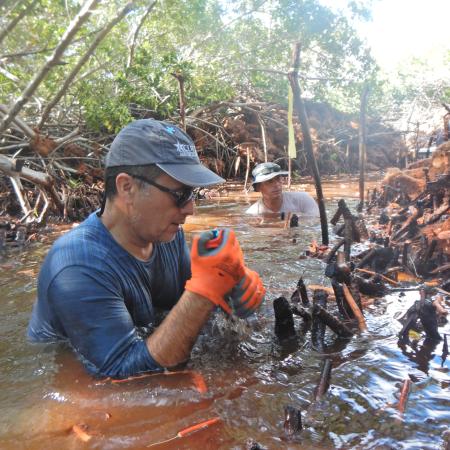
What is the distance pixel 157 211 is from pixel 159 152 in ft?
0.97

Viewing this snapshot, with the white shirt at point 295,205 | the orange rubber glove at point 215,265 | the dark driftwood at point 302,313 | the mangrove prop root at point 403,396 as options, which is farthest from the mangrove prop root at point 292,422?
the white shirt at point 295,205

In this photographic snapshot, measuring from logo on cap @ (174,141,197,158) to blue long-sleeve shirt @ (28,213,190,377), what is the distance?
23.9 inches

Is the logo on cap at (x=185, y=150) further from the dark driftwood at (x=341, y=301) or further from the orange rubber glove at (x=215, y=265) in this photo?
the dark driftwood at (x=341, y=301)

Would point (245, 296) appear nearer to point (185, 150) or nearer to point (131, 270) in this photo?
point (131, 270)

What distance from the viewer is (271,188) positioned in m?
6.27

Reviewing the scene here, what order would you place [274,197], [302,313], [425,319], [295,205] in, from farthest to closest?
[295,205] → [274,197] → [302,313] → [425,319]

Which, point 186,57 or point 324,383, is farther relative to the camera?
point 186,57

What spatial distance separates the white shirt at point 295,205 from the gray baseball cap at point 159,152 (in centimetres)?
460

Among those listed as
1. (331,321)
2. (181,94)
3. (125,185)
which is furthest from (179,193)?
(181,94)

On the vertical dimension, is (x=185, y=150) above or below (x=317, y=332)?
above

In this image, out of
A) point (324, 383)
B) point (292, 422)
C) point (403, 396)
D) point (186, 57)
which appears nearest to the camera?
point (292, 422)

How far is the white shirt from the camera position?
6824 mm

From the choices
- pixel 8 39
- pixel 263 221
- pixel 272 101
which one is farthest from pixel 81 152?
pixel 272 101

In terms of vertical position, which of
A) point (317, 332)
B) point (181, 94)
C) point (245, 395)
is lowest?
point (245, 395)
